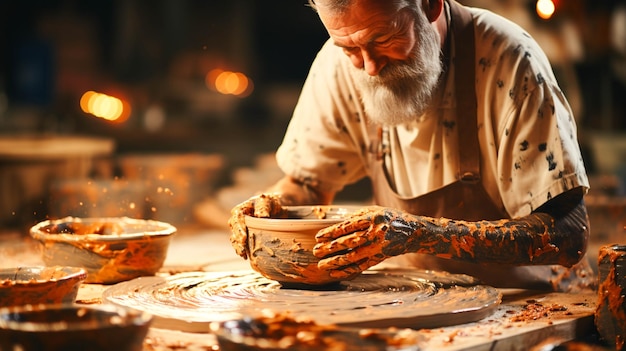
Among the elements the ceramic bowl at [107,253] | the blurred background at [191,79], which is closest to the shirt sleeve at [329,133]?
the ceramic bowl at [107,253]

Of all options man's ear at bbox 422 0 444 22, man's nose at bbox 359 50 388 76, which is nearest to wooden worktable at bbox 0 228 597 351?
man's nose at bbox 359 50 388 76

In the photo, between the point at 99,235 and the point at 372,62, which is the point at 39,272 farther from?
the point at 372,62

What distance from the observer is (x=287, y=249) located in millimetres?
2811

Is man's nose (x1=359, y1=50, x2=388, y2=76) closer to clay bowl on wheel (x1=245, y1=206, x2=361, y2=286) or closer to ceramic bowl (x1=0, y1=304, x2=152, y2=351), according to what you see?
clay bowl on wheel (x1=245, y1=206, x2=361, y2=286)

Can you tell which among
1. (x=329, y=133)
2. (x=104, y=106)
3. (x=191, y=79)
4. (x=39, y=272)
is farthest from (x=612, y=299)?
(x=191, y=79)

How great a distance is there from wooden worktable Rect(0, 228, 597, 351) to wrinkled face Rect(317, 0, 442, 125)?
870 millimetres

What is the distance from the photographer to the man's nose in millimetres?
3158

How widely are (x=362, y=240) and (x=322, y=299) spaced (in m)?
0.24

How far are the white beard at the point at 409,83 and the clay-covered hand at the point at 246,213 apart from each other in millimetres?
585

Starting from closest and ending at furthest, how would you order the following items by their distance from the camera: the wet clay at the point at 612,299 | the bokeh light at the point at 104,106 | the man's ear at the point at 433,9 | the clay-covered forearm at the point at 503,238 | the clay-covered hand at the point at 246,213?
the wet clay at the point at 612,299, the clay-covered forearm at the point at 503,238, the clay-covered hand at the point at 246,213, the man's ear at the point at 433,9, the bokeh light at the point at 104,106

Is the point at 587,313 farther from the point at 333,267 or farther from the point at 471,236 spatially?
the point at 333,267

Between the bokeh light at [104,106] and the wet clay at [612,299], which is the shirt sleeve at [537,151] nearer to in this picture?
the wet clay at [612,299]

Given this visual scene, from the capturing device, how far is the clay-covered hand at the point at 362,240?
268 cm

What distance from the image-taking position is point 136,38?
626 inches
